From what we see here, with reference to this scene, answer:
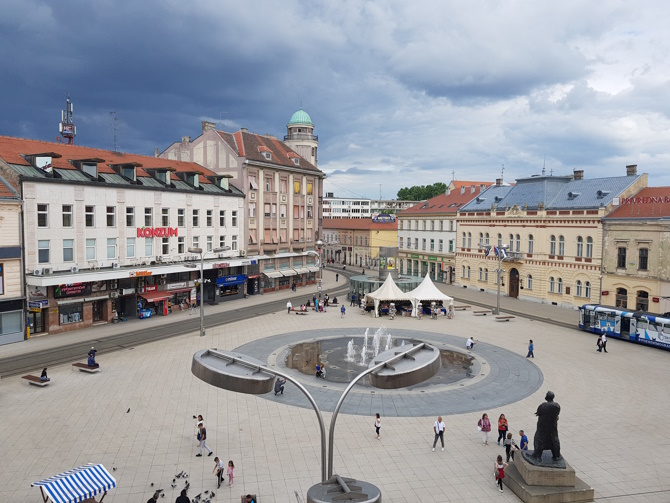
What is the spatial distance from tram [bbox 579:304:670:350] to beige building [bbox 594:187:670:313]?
6.42 m

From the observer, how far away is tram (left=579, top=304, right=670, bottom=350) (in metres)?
38.8

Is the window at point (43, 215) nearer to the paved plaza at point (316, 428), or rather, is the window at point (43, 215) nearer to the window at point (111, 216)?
the window at point (111, 216)

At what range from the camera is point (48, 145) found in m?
47.2

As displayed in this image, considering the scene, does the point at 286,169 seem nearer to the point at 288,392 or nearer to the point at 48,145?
the point at 48,145

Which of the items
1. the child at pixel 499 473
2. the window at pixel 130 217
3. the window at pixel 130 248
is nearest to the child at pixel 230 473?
the child at pixel 499 473

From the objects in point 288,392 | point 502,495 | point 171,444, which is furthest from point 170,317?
point 502,495

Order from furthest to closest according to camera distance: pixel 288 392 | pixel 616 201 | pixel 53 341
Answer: pixel 616 201
pixel 53 341
pixel 288 392

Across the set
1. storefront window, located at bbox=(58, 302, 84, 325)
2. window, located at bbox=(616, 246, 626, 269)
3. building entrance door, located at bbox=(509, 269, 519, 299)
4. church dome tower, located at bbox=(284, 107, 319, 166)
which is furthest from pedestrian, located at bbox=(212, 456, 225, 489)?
church dome tower, located at bbox=(284, 107, 319, 166)

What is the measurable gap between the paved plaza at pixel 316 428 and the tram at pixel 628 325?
205cm

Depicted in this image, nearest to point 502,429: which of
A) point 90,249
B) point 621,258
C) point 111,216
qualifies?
point 90,249

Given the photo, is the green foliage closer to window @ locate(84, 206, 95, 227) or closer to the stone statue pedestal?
window @ locate(84, 206, 95, 227)

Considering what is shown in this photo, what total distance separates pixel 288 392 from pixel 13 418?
43.7ft

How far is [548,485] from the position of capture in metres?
18.0

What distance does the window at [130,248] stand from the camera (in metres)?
47.9
